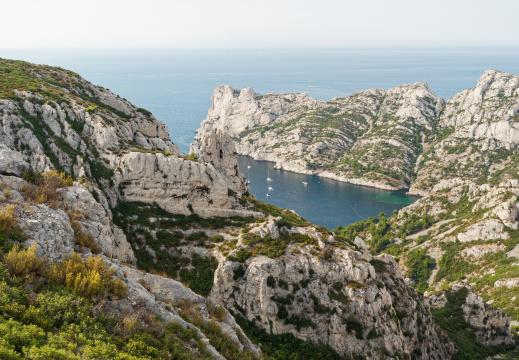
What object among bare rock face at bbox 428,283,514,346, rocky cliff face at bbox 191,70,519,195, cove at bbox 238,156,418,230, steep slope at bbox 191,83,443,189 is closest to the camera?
bare rock face at bbox 428,283,514,346

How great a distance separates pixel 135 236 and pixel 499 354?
1894 inches

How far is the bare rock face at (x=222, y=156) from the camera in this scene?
51.3m

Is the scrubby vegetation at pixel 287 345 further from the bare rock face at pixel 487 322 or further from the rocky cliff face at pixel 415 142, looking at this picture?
the rocky cliff face at pixel 415 142

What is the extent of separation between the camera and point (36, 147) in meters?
31.3

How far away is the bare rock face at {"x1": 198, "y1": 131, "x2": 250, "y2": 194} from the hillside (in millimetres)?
734

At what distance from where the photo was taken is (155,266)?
30562mm

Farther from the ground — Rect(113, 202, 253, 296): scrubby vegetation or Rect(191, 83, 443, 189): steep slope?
Rect(113, 202, 253, 296): scrubby vegetation

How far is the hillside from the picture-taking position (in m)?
10.7

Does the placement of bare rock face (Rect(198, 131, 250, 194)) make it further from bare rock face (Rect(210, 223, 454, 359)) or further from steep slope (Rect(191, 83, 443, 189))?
steep slope (Rect(191, 83, 443, 189))

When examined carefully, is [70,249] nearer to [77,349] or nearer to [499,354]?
[77,349]

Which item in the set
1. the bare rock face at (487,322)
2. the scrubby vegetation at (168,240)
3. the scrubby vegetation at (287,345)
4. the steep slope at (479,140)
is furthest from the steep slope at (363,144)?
the scrubby vegetation at (287,345)

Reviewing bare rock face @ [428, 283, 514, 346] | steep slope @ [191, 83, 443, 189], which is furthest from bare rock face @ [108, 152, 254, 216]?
steep slope @ [191, 83, 443, 189]

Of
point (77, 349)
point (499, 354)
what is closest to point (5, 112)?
point (77, 349)

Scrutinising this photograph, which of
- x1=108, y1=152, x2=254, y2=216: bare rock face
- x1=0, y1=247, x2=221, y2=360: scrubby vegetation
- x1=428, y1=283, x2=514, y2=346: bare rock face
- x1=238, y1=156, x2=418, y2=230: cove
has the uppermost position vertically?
x1=0, y1=247, x2=221, y2=360: scrubby vegetation
